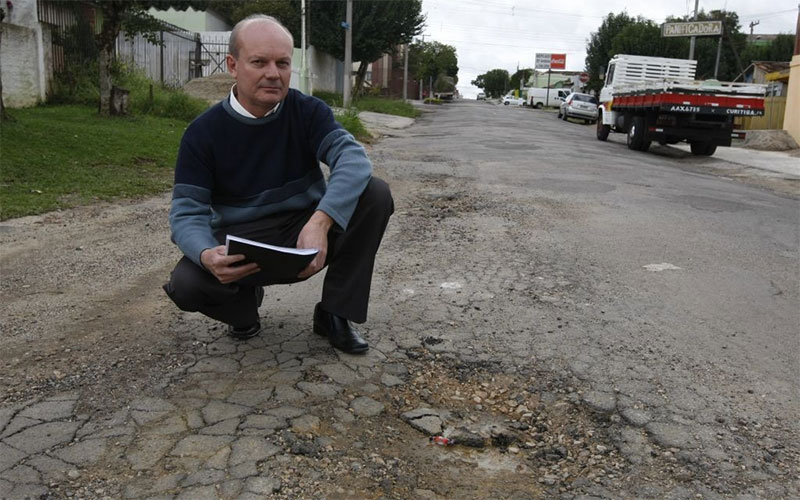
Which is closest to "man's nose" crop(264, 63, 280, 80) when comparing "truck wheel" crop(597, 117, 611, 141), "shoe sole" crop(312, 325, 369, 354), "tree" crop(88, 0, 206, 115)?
"shoe sole" crop(312, 325, 369, 354)

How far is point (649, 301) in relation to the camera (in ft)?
13.8

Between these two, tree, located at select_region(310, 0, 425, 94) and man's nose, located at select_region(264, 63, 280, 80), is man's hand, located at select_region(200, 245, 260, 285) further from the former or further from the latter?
tree, located at select_region(310, 0, 425, 94)

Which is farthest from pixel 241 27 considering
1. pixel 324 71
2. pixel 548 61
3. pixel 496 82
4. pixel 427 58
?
pixel 496 82

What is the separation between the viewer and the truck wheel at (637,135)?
52.5 feet

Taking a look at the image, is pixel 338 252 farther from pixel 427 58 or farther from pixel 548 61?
pixel 548 61

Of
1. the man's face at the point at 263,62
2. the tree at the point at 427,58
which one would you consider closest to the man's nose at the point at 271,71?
the man's face at the point at 263,62

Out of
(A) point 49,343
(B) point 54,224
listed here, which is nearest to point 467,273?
(A) point 49,343

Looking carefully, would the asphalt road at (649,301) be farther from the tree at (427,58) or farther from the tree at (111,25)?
the tree at (427,58)

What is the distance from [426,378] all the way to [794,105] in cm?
2094

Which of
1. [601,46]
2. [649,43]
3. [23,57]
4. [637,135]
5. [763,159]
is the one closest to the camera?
[23,57]

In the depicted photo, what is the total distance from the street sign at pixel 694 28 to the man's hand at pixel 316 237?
29.3 m

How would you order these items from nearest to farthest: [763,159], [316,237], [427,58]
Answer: [316,237] < [763,159] < [427,58]

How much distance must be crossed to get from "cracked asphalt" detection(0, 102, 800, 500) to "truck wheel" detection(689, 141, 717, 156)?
1094 centimetres

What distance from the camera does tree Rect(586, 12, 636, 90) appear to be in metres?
51.9
